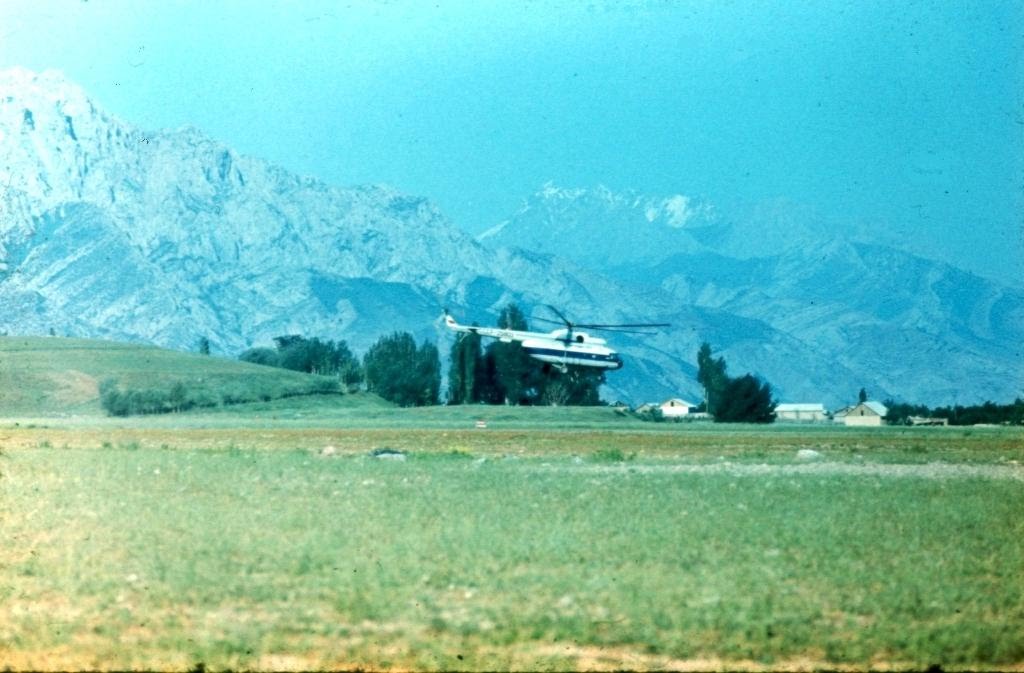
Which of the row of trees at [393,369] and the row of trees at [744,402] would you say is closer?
the row of trees at [744,402]

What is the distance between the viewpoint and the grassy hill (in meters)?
131

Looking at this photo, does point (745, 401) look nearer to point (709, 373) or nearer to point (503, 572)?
point (709, 373)

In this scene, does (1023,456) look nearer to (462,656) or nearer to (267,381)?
(462,656)

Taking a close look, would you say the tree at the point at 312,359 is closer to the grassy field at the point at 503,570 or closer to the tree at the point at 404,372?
the tree at the point at 404,372

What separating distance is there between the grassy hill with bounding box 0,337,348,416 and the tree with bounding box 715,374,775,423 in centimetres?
5363

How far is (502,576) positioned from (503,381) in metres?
114

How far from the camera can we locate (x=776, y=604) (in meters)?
13.2

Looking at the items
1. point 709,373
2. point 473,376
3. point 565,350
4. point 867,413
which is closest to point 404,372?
point 473,376

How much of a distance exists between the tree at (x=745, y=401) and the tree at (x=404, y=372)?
4964 cm

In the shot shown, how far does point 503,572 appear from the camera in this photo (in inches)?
593

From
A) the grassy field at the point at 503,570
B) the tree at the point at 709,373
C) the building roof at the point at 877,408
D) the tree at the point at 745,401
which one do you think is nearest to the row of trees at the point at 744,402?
the tree at the point at 745,401

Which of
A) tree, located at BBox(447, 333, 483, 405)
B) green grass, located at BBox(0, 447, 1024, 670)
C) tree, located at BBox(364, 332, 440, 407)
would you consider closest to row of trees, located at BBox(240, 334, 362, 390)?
tree, located at BBox(364, 332, 440, 407)

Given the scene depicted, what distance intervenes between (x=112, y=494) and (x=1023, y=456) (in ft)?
106

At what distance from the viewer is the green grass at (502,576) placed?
37.9 feet
